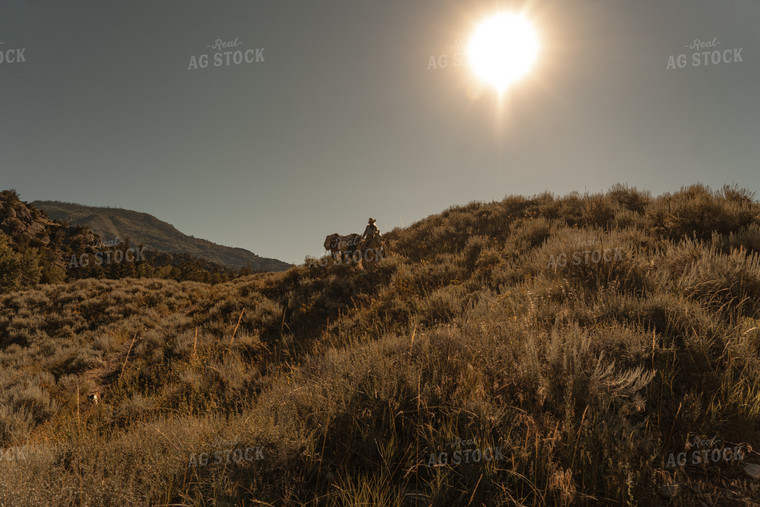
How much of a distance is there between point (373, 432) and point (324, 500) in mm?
553

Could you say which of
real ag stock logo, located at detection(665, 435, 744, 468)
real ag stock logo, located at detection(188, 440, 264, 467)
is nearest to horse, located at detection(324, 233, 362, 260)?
real ag stock logo, located at detection(188, 440, 264, 467)

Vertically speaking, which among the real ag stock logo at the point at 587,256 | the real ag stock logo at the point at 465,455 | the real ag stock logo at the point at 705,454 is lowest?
the real ag stock logo at the point at 705,454

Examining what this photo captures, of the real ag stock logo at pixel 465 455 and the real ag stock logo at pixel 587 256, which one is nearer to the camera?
the real ag stock logo at pixel 465 455

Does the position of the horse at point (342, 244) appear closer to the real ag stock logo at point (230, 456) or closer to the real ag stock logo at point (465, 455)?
the real ag stock logo at point (230, 456)

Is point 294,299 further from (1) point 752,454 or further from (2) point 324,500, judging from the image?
(1) point 752,454

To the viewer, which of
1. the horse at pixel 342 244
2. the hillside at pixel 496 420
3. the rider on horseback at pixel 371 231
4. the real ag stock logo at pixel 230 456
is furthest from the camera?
the horse at pixel 342 244

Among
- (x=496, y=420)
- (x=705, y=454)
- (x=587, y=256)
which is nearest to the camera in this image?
(x=705, y=454)

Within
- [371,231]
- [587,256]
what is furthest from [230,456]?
[371,231]

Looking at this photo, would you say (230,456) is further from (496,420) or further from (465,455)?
(496,420)

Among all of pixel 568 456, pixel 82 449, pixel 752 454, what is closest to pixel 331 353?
pixel 82 449

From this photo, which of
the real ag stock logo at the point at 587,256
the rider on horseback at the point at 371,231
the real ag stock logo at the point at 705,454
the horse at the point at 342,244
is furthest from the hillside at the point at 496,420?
the horse at the point at 342,244

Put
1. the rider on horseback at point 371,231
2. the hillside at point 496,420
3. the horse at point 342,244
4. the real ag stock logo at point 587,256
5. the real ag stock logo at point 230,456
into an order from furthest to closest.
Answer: the horse at point 342,244, the rider on horseback at point 371,231, the real ag stock logo at point 587,256, the real ag stock logo at point 230,456, the hillside at point 496,420

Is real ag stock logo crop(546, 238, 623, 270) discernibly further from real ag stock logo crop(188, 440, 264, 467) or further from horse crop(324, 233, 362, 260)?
horse crop(324, 233, 362, 260)

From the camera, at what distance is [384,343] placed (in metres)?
4.13
